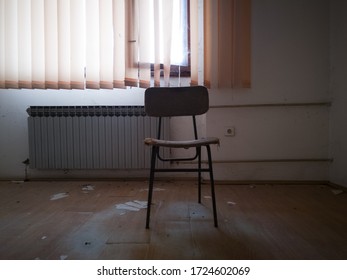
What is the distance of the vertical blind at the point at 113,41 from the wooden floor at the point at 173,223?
98cm

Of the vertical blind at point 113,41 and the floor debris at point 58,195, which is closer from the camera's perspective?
the floor debris at point 58,195

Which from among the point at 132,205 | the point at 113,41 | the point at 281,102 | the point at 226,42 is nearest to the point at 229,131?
the point at 281,102

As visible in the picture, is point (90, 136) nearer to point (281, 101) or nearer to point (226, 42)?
point (226, 42)

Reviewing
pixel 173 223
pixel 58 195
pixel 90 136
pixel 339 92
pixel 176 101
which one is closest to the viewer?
pixel 173 223

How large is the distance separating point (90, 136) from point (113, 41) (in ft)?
2.99

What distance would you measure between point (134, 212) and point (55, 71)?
1.52 meters

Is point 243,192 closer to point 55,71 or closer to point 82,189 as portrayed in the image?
point 82,189

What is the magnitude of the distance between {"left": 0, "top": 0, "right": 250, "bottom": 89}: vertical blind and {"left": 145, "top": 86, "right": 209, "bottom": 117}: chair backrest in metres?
0.57

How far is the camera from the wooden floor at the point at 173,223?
1140 millimetres

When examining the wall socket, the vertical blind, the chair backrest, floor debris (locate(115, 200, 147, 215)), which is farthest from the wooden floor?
the vertical blind

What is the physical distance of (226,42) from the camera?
2264mm

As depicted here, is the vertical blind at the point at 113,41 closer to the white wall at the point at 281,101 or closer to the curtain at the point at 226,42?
the curtain at the point at 226,42

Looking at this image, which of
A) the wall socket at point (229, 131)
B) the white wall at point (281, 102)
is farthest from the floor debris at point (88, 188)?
the wall socket at point (229, 131)
